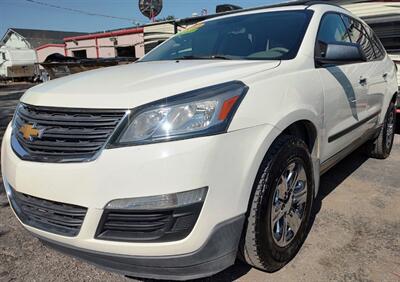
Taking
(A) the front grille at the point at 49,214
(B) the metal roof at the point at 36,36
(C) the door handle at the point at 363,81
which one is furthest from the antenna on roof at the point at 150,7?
(B) the metal roof at the point at 36,36

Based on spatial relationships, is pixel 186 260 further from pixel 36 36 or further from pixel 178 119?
pixel 36 36

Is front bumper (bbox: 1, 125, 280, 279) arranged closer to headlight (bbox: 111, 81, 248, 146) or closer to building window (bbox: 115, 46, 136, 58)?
headlight (bbox: 111, 81, 248, 146)

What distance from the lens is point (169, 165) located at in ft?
5.90

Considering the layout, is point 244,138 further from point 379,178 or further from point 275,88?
point 379,178

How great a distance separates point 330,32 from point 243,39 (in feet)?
2.52

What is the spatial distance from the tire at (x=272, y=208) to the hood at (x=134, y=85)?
20.0 inches

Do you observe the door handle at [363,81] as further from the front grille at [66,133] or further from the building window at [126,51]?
the building window at [126,51]

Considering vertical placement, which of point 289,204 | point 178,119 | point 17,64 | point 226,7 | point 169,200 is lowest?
point 17,64

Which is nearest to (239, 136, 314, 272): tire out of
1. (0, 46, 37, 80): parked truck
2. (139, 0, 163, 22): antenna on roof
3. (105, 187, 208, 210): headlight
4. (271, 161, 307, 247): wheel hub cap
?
(271, 161, 307, 247): wheel hub cap

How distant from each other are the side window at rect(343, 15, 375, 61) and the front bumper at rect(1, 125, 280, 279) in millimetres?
2386

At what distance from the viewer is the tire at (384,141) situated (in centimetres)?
470

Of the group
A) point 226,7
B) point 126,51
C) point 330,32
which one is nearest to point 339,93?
point 330,32

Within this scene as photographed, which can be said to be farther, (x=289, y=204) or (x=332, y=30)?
(x=332, y=30)

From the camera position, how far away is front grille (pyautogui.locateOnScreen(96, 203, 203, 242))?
1.85 m
